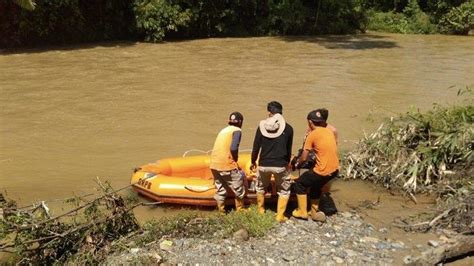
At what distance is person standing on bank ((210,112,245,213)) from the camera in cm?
647

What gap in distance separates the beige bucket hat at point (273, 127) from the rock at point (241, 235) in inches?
44.4

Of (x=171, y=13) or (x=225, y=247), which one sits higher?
(x=171, y=13)

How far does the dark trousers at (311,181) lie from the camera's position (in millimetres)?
6348

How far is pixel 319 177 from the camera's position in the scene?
6.32m

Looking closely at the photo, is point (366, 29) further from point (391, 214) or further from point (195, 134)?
point (391, 214)

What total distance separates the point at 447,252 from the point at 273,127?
2.21 meters

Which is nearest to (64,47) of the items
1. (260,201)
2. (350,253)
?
(260,201)

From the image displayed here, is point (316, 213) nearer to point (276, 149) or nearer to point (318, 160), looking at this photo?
point (318, 160)

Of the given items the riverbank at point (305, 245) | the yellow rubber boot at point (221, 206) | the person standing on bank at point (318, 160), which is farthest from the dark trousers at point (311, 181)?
the yellow rubber boot at point (221, 206)

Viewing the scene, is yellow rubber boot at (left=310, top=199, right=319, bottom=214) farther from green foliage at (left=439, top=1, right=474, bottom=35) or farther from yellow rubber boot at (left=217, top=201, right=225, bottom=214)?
green foliage at (left=439, top=1, right=474, bottom=35)

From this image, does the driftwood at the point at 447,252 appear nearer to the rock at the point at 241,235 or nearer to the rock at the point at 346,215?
the rock at the point at 346,215

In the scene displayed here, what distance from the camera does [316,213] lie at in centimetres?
646

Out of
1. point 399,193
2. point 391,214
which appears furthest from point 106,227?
point 399,193

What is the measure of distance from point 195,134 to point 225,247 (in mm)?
5060
